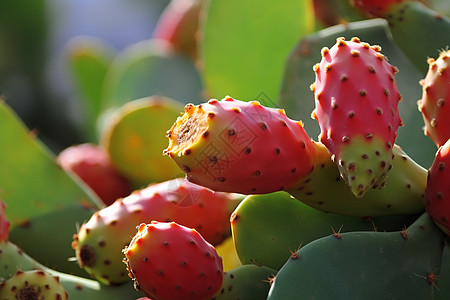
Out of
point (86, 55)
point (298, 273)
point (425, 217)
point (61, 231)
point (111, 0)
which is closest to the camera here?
point (298, 273)

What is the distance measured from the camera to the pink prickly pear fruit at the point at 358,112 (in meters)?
0.69

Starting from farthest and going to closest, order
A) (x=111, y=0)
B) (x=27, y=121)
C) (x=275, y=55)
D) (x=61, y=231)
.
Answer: (x=111, y=0) < (x=27, y=121) < (x=275, y=55) < (x=61, y=231)

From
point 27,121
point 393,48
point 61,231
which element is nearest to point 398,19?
point 393,48

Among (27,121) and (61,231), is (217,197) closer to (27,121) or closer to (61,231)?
(61,231)

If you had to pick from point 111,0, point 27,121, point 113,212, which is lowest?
point 111,0

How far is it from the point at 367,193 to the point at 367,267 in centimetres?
9

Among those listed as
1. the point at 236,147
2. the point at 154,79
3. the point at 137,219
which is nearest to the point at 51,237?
the point at 137,219

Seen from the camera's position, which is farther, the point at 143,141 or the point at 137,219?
the point at 143,141

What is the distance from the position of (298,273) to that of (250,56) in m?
0.78

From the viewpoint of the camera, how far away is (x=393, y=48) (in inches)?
43.3

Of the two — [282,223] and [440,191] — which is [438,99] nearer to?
[440,191]

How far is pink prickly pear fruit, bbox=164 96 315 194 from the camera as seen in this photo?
2.26 feet

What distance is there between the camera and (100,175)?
152 centimetres

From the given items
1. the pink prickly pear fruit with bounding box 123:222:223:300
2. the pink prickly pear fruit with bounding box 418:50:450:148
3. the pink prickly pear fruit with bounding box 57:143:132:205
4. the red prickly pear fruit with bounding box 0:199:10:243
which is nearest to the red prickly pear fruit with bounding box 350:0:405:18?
the pink prickly pear fruit with bounding box 418:50:450:148
